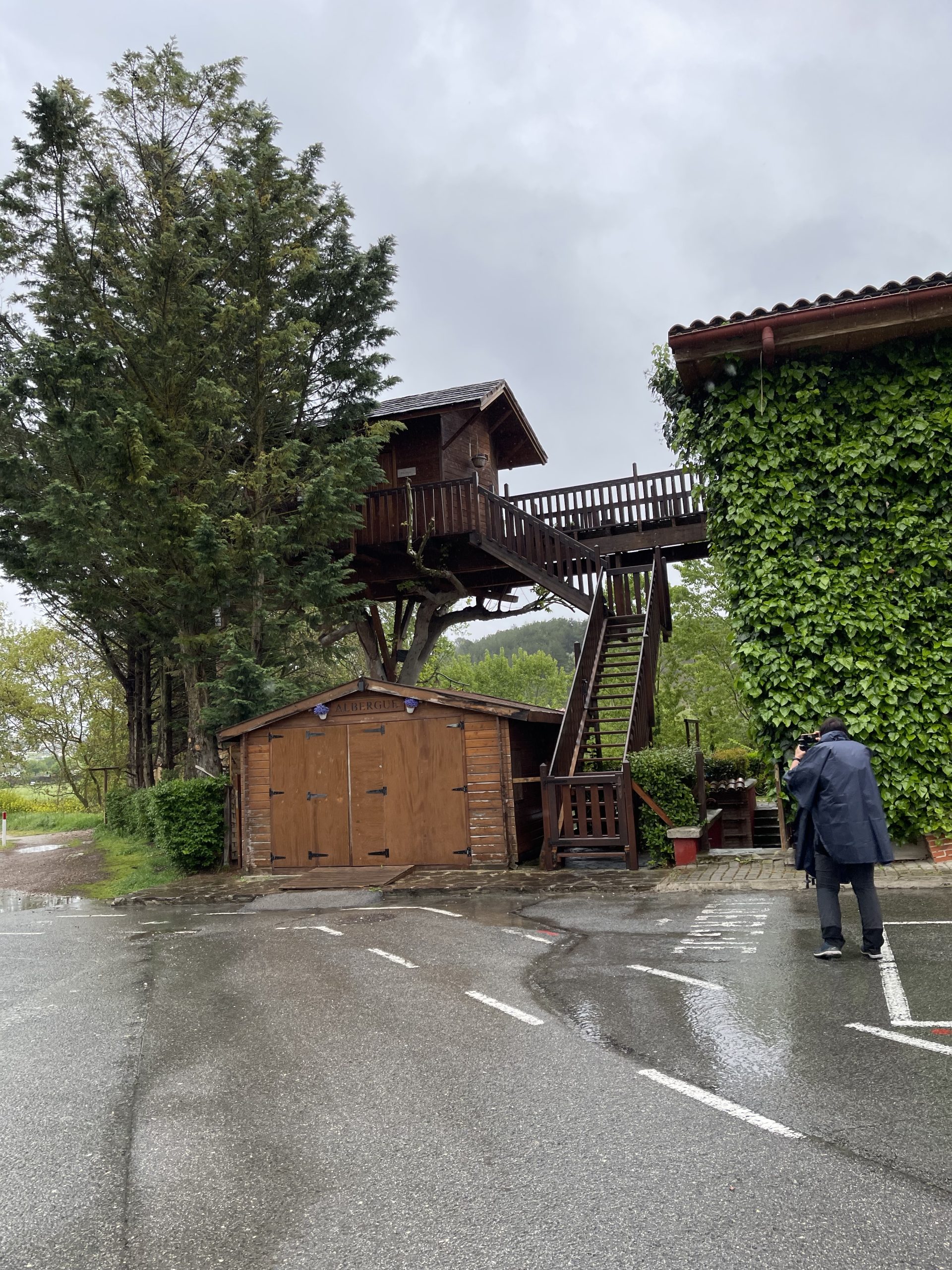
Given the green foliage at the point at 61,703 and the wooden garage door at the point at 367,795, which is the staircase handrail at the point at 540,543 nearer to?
the wooden garage door at the point at 367,795

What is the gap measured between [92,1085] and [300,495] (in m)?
13.8

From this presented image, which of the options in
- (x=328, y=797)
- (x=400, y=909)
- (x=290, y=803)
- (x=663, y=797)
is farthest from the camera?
(x=290, y=803)

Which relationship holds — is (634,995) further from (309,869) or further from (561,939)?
(309,869)

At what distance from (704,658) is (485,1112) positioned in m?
27.4

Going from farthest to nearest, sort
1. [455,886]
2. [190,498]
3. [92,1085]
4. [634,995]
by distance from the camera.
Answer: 1. [190,498]
2. [455,886]
3. [634,995]
4. [92,1085]

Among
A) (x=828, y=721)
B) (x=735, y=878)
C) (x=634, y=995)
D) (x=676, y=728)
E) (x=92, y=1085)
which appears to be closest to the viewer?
(x=92, y=1085)

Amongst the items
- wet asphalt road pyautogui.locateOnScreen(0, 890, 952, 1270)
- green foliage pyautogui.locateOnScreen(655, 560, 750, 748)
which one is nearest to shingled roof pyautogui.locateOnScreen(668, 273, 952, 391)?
wet asphalt road pyautogui.locateOnScreen(0, 890, 952, 1270)

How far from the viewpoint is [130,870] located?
17547 millimetres

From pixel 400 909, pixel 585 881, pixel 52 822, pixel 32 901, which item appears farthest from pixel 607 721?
pixel 52 822

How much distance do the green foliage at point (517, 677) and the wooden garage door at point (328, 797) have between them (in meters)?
40.4

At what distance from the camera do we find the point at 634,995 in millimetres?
6129

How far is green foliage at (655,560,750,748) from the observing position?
1188 inches

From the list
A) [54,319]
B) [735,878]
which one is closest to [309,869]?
[735,878]

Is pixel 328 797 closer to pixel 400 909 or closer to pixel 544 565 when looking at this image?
pixel 400 909
